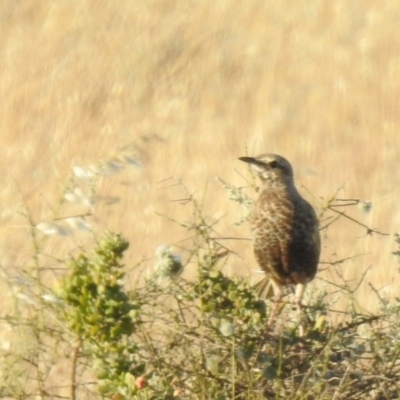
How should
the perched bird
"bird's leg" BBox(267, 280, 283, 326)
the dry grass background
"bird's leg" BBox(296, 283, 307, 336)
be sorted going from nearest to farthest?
"bird's leg" BBox(267, 280, 283, 326)
"bird's leg" BBox(296, 283, 307, 336)
the perched bird
the dry grass background

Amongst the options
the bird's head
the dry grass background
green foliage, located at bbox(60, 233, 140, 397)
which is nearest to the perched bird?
the bird's head

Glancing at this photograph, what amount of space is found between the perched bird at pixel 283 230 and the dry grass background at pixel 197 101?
9.79ft

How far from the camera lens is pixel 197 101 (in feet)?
32.7

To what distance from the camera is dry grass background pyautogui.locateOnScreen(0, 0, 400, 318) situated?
27.0 feet

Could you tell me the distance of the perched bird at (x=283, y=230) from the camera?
13.2 ft

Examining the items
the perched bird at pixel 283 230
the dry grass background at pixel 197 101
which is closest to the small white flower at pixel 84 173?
the perched bird at pixel 283 230

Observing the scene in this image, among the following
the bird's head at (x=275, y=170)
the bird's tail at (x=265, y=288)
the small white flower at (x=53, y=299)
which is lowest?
the small white flower at (x=53, y=299)

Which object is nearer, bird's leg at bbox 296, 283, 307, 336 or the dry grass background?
bird's leg at bbox 296, 283, 307, 336

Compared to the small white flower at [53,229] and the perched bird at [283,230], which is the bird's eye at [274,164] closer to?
the perched bird at [283,230]

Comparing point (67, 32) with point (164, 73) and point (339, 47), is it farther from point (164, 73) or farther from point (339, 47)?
point (339, 47)

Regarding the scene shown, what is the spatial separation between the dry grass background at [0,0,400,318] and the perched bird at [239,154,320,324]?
9.79ft

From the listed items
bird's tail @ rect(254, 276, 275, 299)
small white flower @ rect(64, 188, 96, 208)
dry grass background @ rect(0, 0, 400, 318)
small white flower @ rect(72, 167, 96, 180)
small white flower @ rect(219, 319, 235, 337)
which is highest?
dry grass background @ rect(0, 0, 400, 318)

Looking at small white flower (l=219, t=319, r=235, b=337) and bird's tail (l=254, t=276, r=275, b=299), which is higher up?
bird's tail (l=254, t=276, r=275, b=299)

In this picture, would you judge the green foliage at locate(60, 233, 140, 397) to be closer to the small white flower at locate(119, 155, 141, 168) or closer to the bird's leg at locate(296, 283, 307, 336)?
the small white flower at locate(119, 155, 141, 168)
